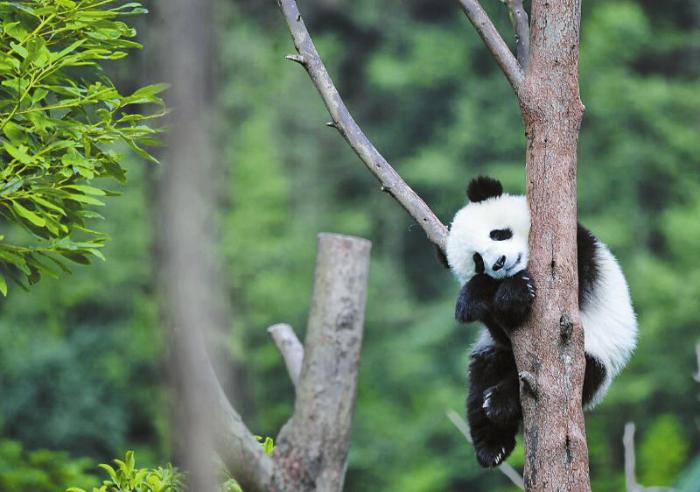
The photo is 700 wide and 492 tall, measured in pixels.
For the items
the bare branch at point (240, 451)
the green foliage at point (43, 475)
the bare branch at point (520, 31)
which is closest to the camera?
the bare branch at point (520, 31)

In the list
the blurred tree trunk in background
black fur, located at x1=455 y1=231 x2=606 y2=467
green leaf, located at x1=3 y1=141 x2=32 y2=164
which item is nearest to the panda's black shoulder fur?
black fur, located at x1=455 y1=231 x2=606 y2=467

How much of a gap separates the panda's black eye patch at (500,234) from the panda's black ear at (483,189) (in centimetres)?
23

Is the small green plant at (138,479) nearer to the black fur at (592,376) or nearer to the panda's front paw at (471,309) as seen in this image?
the panda's front paw at (471,309)

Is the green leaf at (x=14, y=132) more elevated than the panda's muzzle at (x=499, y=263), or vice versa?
the green leaf at (x=14, y=132)

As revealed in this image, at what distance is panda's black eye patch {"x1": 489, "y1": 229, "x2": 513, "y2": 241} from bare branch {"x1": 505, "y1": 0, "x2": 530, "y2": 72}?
58 centimetres

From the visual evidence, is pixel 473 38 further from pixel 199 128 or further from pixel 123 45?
pixel 199 128

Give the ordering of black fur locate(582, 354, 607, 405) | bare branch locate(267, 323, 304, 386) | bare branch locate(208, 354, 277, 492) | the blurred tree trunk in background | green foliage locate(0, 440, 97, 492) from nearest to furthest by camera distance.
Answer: the blurred tree trunk in background, bare branch locate(208, 354, 277, 492), black fur locate(582, 354, 607, 405), green foliage locate(0, 440, 97, 492), bare branch locate(267, 323, 304, 386)

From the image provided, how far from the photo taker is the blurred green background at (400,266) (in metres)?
12.6

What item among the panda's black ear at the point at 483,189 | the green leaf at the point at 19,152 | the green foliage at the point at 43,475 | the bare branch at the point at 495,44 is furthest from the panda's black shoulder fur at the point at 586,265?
the green foliage at the point at 43,475

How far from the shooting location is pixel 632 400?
13.1 m

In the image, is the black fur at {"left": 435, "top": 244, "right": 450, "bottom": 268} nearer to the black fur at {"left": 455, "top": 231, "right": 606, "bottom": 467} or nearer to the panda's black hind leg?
the black fur at {"left": 455, "top": 231, "right": 606, "bottom": 467}

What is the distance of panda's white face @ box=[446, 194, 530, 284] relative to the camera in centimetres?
344

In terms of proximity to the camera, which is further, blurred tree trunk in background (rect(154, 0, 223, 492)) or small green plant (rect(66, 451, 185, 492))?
small green plant (rect(66, 451, 185, 492))

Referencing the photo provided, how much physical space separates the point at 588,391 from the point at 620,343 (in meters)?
0.22
